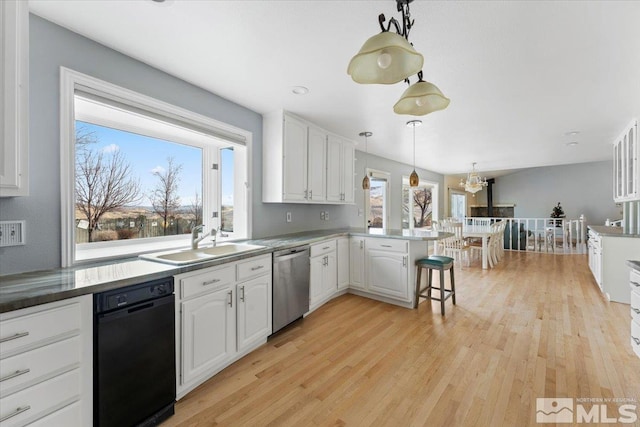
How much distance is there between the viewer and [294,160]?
320cm

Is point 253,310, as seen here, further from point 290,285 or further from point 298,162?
point 298,162

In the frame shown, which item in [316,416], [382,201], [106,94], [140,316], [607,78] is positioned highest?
[607,78]

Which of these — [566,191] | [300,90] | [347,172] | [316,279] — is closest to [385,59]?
[300,90]

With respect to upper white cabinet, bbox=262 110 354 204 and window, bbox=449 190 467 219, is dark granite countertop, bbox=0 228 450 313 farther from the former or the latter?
window, bbox=449 190 467 219

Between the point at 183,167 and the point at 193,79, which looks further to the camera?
the point at 183,167

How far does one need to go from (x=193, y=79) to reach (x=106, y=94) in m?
0.70

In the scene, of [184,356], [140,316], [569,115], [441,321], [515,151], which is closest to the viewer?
[140,316]

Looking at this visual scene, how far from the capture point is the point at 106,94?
1.87 m

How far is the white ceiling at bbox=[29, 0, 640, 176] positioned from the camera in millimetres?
1529

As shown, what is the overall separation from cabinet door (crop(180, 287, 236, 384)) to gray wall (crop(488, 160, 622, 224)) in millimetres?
11717

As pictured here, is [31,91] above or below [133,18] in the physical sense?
below

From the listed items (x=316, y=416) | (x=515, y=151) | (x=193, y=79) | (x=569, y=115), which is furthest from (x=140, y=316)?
(x=515, y=151)

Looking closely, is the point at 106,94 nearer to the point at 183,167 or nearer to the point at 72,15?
the point at 72,15

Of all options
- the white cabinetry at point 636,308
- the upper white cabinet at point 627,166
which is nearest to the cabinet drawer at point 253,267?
the white cabinetry at point 636,308
